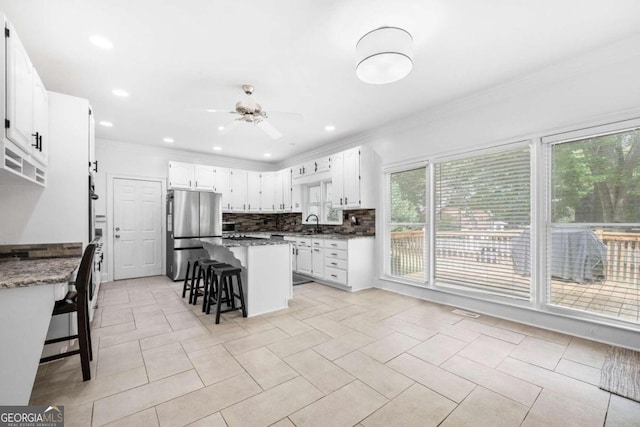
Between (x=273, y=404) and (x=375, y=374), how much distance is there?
80 centimetres

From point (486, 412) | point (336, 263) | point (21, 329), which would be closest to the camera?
point (21, 329)

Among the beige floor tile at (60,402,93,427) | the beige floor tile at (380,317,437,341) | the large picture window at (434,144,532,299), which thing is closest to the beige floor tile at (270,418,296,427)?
the beige floor tile at (60,402,93,427)

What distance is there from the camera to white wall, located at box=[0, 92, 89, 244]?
7.93 ft

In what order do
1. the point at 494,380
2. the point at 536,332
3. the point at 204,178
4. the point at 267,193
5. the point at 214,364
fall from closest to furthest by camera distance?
1. the point at 494,380
2. the point at 214,364
3. the point at 536,332
4. the point at 204,178
5. the point at 267,193

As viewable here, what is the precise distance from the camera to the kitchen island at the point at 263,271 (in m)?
3.39

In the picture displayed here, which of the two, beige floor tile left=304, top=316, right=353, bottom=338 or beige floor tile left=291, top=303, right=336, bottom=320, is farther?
beige floor tile left=291, top=303, right=336, bottom=320

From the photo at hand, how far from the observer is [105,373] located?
212cm

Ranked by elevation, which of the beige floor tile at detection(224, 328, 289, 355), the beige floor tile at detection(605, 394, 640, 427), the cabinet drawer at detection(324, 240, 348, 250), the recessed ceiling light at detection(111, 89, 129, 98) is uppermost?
the recessed ceiling light at detection(111, 89, 129, 98)

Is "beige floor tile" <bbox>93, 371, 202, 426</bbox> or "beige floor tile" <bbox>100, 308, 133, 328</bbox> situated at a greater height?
"beige floor tile" <bbox>93, 371, 202, 426</bbox>

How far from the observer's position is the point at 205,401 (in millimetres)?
1810

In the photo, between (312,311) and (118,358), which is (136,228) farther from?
(312,311)

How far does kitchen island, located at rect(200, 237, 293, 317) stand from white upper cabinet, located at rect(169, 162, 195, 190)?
9.25 feet

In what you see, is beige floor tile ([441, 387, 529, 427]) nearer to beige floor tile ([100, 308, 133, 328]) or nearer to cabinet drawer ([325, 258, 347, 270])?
cabinet drawer ([325, 258, 347, 270])

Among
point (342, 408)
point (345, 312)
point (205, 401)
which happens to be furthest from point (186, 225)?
point (342, 408)
